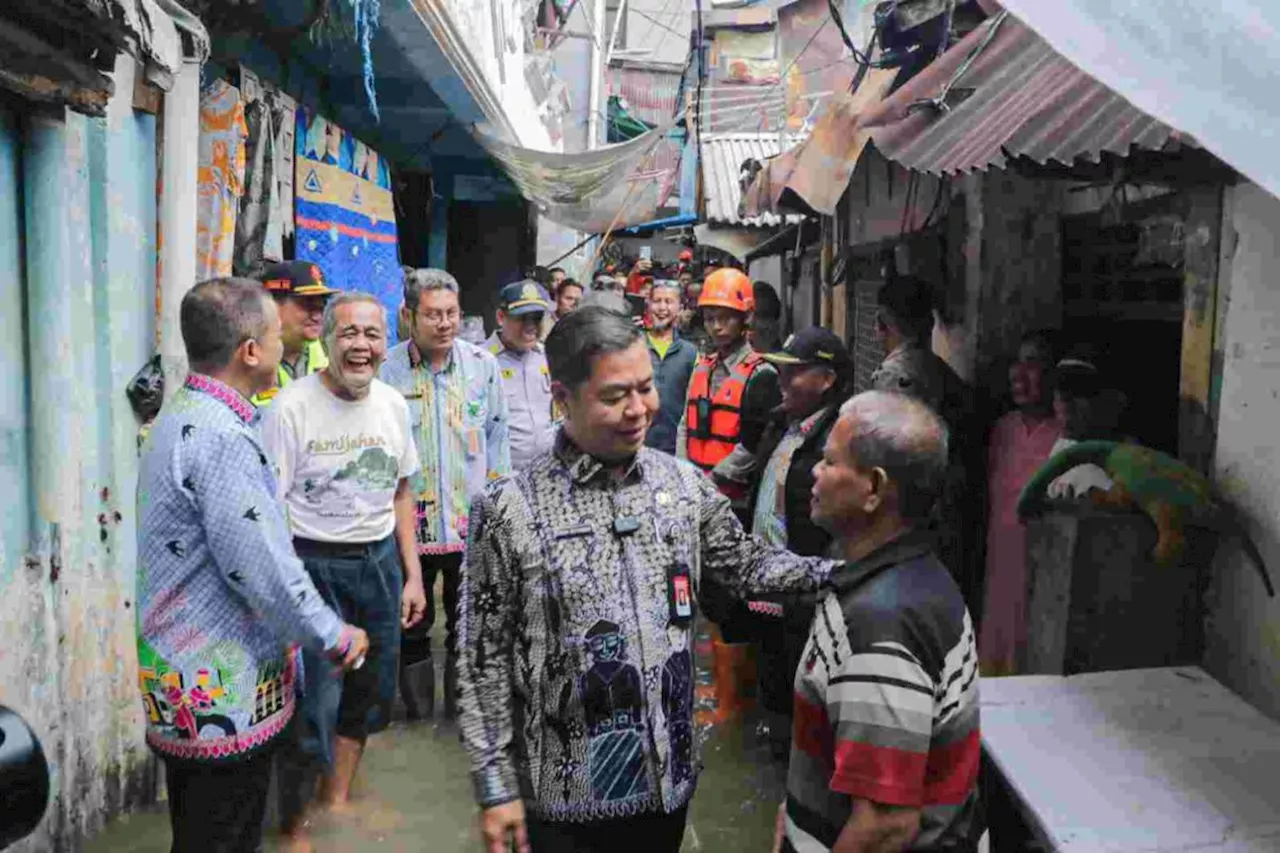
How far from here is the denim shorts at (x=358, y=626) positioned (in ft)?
11.8

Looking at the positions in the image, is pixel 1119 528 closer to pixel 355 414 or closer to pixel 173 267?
pixel 355 414

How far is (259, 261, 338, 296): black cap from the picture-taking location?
13.6 ft

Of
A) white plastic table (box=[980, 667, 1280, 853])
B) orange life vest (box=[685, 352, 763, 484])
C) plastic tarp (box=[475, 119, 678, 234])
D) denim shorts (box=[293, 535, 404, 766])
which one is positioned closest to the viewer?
white plastic table (box=[980, 667, 1280, 853])

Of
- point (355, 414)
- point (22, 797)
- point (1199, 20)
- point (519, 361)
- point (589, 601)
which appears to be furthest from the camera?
point (519, 361)

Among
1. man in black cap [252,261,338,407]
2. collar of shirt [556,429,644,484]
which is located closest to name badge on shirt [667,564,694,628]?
collar of shirt [556,429,644,484]

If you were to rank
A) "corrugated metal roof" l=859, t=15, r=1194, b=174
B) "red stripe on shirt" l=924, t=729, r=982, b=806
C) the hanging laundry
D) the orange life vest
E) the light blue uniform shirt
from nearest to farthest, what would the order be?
"red stripe on shirt" l=924, t=729, r=982, b=806
"corrugated metal roof" l=859, t=15, r=1194, b=174
the hanging laundry
the orange life vest
the light blue uniform shirt

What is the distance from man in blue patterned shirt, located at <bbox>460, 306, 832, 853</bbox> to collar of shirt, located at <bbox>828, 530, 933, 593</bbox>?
29 centimetres

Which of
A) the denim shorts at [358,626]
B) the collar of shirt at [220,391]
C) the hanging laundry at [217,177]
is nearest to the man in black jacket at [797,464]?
the denim shorts at [358,626]

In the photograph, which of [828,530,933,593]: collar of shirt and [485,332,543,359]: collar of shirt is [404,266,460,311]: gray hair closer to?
[485,332,543,359]: collar of shirt

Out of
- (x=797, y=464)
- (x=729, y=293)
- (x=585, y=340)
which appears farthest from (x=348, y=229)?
(x=585, y=340)

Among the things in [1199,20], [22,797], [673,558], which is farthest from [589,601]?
[1199,20]

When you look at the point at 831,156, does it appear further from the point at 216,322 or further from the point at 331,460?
the point at 216,322

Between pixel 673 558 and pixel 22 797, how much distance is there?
49.1 inches

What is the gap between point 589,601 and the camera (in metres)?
2.10
